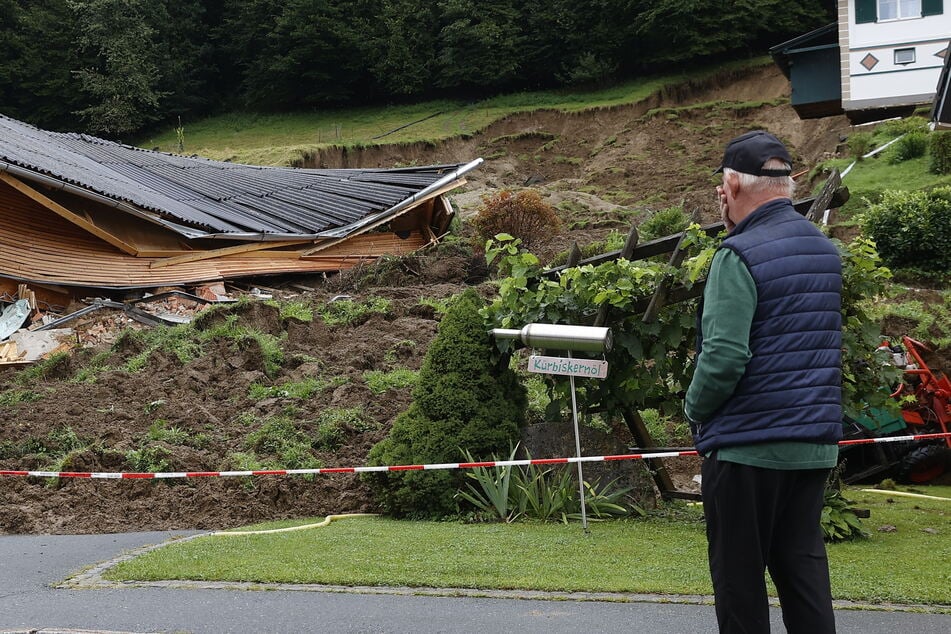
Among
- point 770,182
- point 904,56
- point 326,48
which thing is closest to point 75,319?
point 770,182

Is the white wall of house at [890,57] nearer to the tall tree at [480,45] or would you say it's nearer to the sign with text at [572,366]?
the sign with text at [572,366]

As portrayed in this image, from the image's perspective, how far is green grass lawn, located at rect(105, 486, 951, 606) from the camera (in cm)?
618


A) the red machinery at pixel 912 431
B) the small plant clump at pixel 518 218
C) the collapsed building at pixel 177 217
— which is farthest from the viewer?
the small plant clump at pixel 518 218

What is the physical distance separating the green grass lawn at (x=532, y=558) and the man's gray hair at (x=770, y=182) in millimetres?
2916

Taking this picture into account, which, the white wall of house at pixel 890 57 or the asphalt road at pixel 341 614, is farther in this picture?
the white wall of house at pixel 890 57

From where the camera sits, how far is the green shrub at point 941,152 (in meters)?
25.1

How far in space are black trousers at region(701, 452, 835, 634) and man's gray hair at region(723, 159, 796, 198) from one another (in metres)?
→ 1.06

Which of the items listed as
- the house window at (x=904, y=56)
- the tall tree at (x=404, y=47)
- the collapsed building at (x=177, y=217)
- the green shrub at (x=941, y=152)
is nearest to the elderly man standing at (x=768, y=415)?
the collapsed building at (x=177, y=217)

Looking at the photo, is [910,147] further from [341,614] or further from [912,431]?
[341,614]

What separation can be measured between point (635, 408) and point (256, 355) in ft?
24.0

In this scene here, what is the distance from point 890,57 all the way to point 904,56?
0.45 metres

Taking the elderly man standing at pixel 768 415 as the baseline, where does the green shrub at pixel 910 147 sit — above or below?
above

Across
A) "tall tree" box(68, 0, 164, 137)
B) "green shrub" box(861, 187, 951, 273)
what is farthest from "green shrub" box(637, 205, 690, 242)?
"tall tree" box(68, 0, 164, 137)

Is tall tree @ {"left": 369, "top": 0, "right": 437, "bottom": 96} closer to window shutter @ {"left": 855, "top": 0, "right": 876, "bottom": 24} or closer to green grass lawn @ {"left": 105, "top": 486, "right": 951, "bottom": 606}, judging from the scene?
window shutter @ {"left": 855, "top": 0, "right": 876, "bottom": 24}
